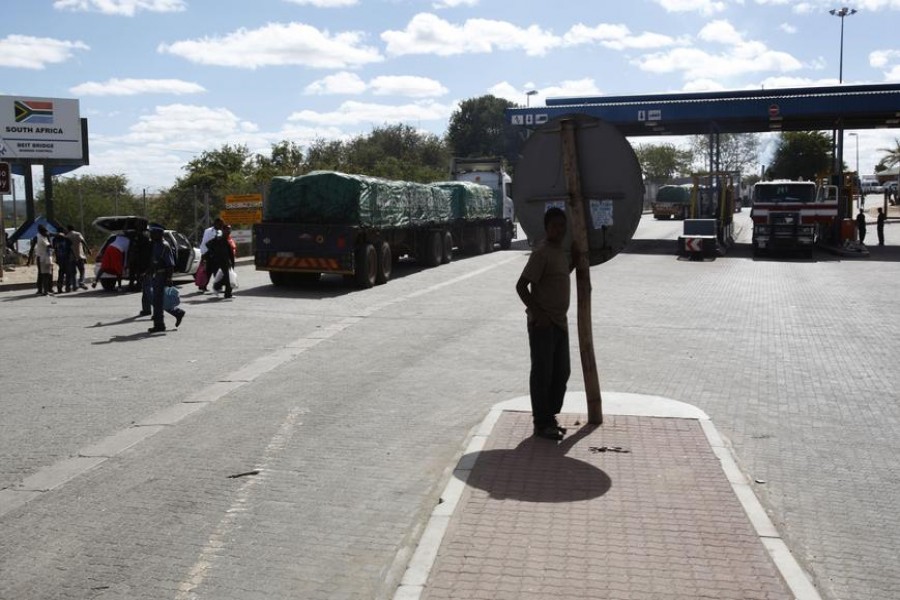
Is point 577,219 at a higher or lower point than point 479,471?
higher

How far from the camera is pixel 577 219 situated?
7461 millimetres

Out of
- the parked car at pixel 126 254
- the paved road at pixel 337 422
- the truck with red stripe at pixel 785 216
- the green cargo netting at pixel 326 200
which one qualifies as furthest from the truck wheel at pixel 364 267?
the truck with red stripe at pixel 785 216

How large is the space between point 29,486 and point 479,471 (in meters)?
3.11

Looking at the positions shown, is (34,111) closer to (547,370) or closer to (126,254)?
(126,254)

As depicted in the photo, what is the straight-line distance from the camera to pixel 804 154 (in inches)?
3095

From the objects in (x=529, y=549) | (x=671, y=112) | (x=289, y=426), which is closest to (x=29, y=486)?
(x=289, y=426)

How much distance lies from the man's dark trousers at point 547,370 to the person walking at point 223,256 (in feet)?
39.8

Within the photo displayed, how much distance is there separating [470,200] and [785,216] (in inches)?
417

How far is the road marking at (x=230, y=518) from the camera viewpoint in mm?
4773

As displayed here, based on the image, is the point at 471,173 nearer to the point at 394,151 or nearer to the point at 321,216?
the point at 321,216

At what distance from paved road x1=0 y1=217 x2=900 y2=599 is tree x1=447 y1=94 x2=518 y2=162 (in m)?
81.8

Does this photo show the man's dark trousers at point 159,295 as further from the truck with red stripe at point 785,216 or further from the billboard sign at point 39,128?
the truck with red stripe at point 785,216

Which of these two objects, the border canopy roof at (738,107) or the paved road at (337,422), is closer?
the paved road at (337,422)

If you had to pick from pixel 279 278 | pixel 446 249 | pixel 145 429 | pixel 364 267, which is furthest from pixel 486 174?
pixel 145 429
